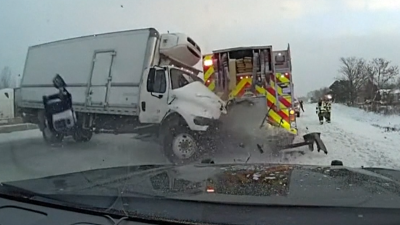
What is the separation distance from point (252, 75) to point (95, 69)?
2455 millimetres

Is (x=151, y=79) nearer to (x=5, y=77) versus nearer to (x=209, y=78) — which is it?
(x=209, y=78)

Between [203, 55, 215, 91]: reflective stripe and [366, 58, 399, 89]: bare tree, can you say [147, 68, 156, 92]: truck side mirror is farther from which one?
[366, 58, 399, 89]: bare tree

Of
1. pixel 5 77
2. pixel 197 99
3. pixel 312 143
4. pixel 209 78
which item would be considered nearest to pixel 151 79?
pixel 197 99

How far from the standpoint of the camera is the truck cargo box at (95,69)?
6.54 meters

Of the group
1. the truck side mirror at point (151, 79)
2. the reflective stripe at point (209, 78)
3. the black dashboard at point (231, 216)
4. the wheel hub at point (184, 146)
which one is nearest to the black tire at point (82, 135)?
the truck side mirror at point (151, 79)

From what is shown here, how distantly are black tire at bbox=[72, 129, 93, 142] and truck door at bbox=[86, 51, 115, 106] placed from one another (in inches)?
16.5

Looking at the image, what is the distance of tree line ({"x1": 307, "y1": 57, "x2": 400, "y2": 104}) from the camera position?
7.11 m

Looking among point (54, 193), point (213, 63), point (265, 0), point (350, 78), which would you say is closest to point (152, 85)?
point (213, 63)

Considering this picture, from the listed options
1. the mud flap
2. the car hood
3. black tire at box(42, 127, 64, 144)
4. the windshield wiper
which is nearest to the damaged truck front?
the mud flap

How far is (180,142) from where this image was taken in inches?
266

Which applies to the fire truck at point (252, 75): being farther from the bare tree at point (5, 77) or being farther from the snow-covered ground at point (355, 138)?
the bare tree at point (5, 77)

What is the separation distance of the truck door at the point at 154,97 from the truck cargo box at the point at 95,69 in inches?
5.0

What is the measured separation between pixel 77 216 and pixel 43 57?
16.0ft

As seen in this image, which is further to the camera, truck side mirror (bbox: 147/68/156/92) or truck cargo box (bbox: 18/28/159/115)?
truck side mirror (bbox: 147/68/156/92)
